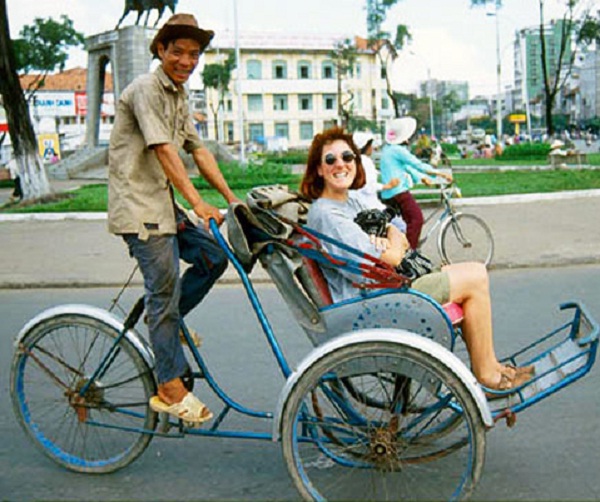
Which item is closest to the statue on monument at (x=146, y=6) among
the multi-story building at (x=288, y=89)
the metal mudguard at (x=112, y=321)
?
the metal mudguard at (x=112, y=321)

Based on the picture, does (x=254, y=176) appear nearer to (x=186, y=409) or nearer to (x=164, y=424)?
(x=164, y=424)

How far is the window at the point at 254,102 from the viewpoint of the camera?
273 feet

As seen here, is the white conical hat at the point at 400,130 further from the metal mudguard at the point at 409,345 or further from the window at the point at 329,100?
the window at the point at 329,100

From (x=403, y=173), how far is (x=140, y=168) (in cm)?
535

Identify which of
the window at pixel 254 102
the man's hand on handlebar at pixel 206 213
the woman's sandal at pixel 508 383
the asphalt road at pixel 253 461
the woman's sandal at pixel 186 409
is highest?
the window at pixel 254 102

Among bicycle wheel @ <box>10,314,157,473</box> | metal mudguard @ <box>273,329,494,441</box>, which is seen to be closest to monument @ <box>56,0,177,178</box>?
bicycle wheel @ <box>10,314,157,473</box>

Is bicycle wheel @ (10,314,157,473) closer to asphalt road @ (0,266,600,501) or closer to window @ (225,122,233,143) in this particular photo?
asphalt road @ (0,266,600,501)

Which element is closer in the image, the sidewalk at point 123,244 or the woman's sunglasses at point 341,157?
the woman's sunglasses at point 341,157

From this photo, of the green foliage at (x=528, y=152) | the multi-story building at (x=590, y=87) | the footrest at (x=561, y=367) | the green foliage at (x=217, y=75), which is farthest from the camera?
the multi-story building at (x=590, y=87)

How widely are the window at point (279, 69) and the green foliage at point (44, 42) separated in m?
45.5

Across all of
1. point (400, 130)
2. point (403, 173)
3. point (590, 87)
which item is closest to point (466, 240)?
point (403, 173)

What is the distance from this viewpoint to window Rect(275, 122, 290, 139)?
83.8m

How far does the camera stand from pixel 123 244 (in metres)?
11.8

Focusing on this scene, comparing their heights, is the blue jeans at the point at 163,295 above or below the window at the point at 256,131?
below
